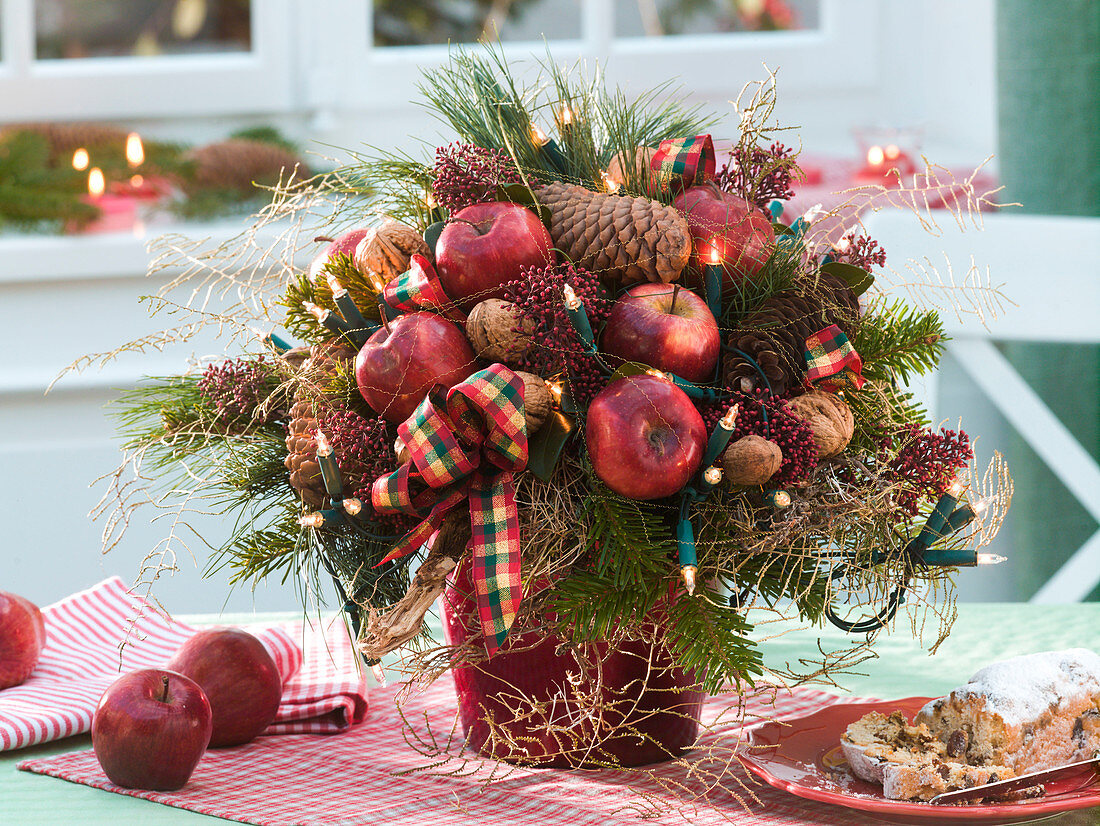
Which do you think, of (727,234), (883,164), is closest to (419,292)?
(727,234)

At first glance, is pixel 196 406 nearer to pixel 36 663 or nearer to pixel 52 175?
pixel 36 663

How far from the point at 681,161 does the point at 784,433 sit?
154mm

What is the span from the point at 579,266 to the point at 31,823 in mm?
327

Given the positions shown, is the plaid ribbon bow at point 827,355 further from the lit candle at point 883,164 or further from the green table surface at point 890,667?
the lit candle at point 883,164

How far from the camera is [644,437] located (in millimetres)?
484

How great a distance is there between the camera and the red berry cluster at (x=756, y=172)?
23.6 inches

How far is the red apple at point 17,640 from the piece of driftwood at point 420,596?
0.25m

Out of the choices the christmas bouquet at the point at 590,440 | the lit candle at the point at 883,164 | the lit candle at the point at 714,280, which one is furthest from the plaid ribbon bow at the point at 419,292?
the lit candle at the point at 883,164

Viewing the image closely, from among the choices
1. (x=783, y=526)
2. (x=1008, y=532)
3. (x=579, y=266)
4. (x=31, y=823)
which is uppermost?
(x=579, y=266)

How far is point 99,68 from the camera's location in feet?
6.45

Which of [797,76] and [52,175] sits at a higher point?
[797,76]

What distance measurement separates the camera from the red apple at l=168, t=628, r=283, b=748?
0.59 meters

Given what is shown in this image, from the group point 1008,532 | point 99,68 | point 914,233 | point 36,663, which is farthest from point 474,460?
point 99,68

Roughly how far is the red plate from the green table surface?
25mm
